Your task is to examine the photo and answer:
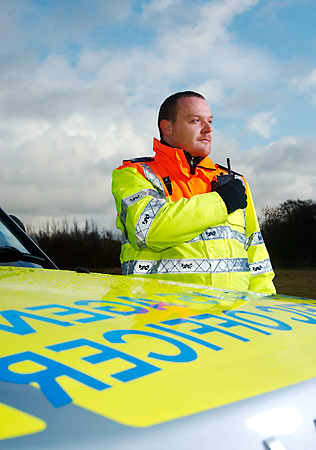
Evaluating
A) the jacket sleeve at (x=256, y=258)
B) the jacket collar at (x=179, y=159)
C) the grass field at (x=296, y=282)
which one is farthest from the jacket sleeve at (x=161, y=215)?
the grass field at (x=296, y=282)

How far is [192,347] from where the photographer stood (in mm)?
828

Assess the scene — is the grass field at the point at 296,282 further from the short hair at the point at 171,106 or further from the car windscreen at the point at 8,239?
the car windscreen at the point at 8,239

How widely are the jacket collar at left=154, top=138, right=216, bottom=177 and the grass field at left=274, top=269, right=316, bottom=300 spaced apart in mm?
14873

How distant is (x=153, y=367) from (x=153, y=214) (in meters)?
1.50

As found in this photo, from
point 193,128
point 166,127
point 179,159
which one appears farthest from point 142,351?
point 166,127

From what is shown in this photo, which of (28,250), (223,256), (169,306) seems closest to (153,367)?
(169,306)

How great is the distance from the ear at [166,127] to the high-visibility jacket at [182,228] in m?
0.14

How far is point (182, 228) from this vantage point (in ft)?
7.08

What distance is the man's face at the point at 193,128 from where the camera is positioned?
8.85ft

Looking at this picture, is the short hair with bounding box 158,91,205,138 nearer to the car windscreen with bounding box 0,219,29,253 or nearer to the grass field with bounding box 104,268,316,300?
the car windscreen with bounding box 0,219,29,253

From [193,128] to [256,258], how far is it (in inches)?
35.6

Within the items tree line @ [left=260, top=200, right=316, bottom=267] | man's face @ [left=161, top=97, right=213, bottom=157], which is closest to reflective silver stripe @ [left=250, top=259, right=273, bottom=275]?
man's face @ [left=161, top=97, right=213, bottom=157]

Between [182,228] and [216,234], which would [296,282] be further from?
[182,228]

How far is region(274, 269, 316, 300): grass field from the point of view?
17667 millimetres
